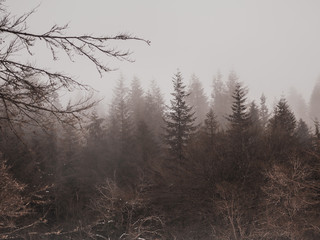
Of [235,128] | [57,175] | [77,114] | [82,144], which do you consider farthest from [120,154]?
[77,114]

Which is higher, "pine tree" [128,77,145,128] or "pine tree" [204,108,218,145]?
"pine tree" [128,77,145,128]

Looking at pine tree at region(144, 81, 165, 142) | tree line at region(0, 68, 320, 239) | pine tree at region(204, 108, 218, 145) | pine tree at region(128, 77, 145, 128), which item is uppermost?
pine tree at region(128, 77, 145, 128)

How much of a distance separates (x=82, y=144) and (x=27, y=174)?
1230cm

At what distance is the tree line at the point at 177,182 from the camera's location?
15055mm

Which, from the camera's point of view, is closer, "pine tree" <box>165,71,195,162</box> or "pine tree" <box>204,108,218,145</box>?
"pine tree" <box>204,108,218,145</box>

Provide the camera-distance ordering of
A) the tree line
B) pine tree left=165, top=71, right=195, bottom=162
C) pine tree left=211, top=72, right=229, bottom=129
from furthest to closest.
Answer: pine tree left=211, top=72, right=229, bottom=129, pine tree left=165, top=71, right=195, bottom=162, the tree line

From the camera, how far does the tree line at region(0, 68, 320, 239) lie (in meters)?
15.1

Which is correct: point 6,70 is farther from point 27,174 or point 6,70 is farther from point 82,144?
point 82,144

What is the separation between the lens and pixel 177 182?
2364 centimetres

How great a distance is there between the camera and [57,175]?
27.1 meters

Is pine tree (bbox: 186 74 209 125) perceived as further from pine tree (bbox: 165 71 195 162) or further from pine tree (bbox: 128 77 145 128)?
pine tree (bbox: 165 71 195 162)

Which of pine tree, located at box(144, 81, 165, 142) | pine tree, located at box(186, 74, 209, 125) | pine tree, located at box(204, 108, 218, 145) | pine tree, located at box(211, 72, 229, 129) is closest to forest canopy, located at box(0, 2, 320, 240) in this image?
pine tree, located at box(204, 108, 218, 145)

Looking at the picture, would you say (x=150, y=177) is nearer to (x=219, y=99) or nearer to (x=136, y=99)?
(x=136, y=99)

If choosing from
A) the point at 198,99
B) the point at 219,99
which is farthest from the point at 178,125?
the point at 198,99
